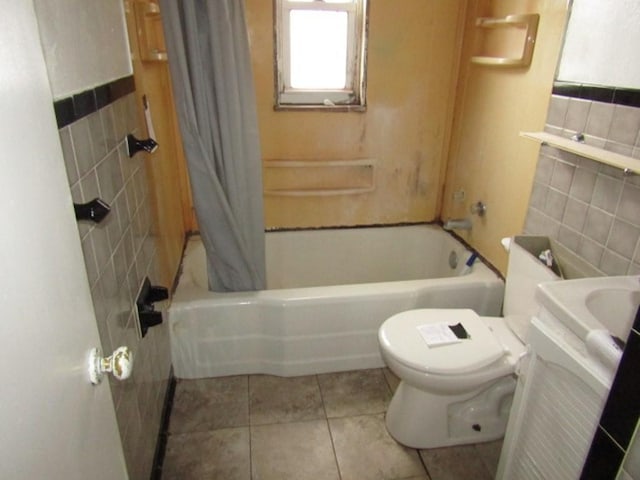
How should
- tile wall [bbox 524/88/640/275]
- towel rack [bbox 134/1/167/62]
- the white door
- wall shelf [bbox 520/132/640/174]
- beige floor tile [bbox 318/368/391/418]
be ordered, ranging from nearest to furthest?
the white door
wall shelf [bbox 520/132/640/174]
tile wall [bbox 524/88/640/275]
towel rack [bbox 134/1/167/62]
beige floor tile [bbox 318/368/391/418]

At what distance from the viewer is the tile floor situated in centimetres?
162

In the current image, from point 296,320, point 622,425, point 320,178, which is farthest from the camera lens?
point 320,178

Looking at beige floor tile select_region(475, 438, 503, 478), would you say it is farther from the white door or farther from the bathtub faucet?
the white door

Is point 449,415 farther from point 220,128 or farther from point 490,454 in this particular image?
point 220,128

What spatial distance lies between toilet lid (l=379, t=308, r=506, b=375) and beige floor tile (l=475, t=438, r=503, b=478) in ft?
1.48

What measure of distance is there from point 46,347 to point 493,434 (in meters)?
1.72

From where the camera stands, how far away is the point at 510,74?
1.97 metres

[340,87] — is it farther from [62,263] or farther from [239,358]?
[62,263]

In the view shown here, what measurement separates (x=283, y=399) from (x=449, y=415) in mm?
699

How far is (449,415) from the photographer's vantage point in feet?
5.66

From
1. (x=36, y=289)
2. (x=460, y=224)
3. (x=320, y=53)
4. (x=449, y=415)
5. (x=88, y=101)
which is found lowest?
(x=449, y=415)

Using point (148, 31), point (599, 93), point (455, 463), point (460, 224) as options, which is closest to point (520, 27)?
point (599, 93)

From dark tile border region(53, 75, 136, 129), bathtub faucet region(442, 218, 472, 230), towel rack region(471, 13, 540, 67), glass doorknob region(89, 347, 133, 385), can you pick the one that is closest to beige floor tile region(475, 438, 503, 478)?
bathtub faucet region(442, 218, 472, 230)

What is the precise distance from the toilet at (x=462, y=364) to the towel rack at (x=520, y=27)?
0.75 meters
